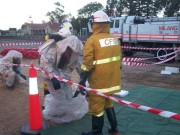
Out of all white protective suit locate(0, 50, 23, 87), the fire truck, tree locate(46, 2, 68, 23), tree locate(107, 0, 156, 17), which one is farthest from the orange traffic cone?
tree locate(46, 2, 68, 23)

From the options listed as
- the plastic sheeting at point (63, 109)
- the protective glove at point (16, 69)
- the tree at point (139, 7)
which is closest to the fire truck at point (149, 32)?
the protective glove at point (16, 69)

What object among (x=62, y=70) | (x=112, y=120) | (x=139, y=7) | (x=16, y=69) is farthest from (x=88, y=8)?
(x=112, y=120)

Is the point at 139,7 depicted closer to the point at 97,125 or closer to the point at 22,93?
the point at 22,93

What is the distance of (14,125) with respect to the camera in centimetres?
466

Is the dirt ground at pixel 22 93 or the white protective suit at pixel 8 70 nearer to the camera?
the dirt ground at pixel 22 93

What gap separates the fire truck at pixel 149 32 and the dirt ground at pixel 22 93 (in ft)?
12.1

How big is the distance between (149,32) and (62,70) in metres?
11.1

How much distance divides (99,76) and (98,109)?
49 centimetres

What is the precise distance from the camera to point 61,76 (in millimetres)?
4566

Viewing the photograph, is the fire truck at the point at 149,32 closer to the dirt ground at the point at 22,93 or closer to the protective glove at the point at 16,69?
the dirt ground at the point at 22,93

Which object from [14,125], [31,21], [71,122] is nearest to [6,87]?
[14,125]

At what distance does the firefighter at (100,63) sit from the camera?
359 centimetres

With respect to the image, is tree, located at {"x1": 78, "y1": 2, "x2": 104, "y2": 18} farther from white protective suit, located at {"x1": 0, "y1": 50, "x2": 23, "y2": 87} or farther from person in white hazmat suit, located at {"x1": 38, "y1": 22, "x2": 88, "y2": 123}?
person in white hazmat suit, located at {"x1": 38, "y1": 22, "x2": 88, "y2": 123}

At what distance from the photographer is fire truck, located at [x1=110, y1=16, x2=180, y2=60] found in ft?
44.8
